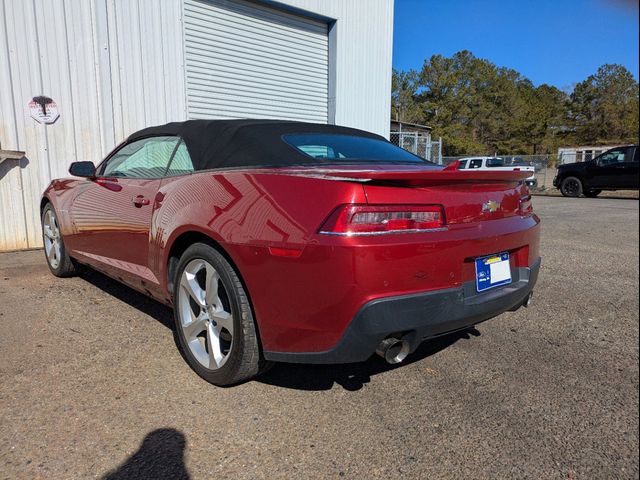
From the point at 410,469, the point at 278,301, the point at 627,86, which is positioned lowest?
the point at 410,469

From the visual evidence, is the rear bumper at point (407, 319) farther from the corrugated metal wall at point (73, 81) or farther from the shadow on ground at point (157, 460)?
the corrugated metal wall at point (73, 81)

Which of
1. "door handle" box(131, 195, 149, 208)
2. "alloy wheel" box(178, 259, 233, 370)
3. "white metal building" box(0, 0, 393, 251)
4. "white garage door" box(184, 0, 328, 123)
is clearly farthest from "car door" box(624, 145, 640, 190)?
"white garage door" box(184, 0, 328, 123)

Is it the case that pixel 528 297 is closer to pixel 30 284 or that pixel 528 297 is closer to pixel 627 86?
pixel 627 86

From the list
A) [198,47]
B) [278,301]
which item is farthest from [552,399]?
[198,47]

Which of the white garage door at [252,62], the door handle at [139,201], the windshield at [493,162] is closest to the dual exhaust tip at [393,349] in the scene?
the door handle at [139,201]

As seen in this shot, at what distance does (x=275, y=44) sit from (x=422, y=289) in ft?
27.6

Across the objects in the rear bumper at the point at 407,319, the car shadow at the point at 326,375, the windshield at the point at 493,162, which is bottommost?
the car shadow at the point at 326,375

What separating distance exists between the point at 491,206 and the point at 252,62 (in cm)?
775

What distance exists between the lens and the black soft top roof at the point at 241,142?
2.76 m

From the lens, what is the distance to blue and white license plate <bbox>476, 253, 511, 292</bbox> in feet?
7.61

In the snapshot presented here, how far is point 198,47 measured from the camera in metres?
8.29

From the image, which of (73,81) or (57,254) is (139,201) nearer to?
(57,254)

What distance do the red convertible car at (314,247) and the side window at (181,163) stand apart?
0.05ft

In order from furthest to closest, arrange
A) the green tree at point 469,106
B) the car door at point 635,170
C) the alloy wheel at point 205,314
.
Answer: the green tree at point 469,106, the alloy wheel at point 205,314, the car door at point 635,170
